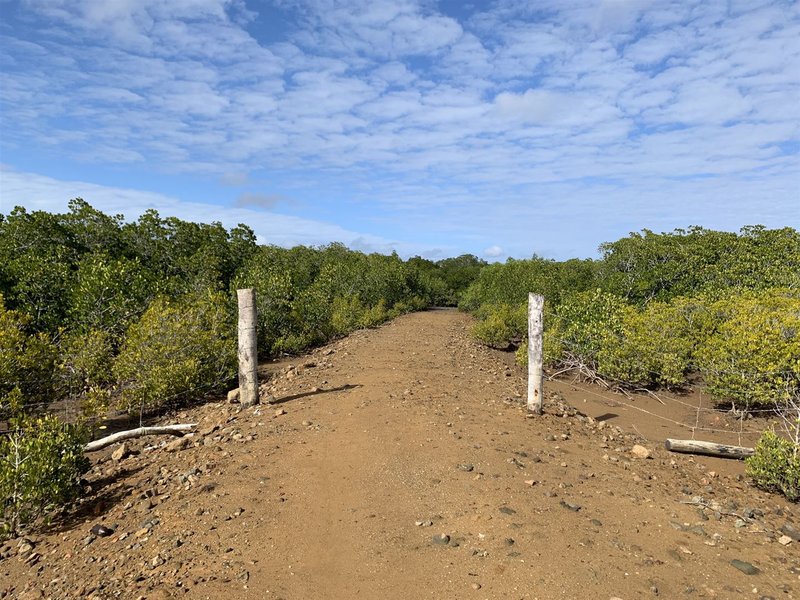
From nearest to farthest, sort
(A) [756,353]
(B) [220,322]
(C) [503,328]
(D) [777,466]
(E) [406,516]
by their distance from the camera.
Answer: (E) [406,516], (D) [777,466], (A) [756,353], (B) [220,322], (C) [503,328]

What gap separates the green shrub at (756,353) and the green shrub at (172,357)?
1037 centimetres

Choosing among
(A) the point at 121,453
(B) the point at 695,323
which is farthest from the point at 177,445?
(B) the point at 695,323

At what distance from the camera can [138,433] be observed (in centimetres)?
773

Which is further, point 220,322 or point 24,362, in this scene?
point 220,322

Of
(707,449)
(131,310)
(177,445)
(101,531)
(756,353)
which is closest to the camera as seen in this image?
(101,531)

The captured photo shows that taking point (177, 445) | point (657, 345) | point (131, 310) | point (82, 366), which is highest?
point (131, 310)

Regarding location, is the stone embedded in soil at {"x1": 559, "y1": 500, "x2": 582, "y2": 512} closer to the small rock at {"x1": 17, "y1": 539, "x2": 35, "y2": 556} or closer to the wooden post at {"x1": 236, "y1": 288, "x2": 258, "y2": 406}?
the wooden post at {"x1": 236, "y1": 288, "x2": 258, "y2": 406}

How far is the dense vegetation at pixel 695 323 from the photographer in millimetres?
9227

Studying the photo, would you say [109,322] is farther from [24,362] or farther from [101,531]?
[101,531]

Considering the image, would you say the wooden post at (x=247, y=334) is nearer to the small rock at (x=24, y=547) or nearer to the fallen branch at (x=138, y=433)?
the fallen branch at (x=138, y=433)

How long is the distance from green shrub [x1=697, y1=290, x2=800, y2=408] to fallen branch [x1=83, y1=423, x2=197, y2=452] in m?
10.0

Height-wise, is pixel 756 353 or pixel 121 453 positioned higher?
pixel 756 353

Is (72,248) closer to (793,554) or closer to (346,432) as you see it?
(346,432)

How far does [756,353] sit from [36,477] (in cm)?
1163
